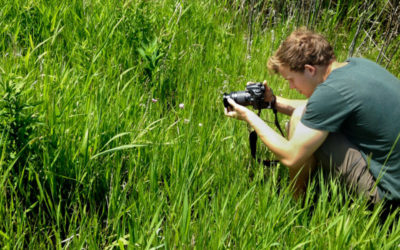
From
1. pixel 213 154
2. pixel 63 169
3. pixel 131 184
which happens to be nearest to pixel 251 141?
pixel 213 154

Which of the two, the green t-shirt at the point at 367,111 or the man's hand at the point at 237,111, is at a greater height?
the green t-shirt at the point at 367,111

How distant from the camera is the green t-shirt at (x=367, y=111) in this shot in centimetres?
197

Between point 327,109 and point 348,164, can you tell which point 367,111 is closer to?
point 327,109

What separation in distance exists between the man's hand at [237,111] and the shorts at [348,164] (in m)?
0.39

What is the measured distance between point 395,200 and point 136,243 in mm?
1179

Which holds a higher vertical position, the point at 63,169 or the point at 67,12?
the point at 67,12

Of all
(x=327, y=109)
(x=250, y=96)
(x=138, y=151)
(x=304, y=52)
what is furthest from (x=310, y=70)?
(x=138, y=151)

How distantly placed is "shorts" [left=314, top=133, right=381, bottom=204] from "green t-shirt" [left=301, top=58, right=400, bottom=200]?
0.04m

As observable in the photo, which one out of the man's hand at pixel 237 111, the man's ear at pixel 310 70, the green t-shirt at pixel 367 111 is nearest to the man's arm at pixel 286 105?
the man's hand at pixel 237 111

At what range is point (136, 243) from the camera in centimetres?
152

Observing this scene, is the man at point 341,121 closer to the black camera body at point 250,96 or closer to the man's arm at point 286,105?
the black camera body at point 250,96

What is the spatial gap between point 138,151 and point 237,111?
604 millimetres

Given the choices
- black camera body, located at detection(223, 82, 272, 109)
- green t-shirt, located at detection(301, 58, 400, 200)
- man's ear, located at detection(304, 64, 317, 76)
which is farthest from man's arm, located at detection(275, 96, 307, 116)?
green t-shirt, located at detection(301, 58, 400, 200)

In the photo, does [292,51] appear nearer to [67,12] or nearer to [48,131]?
[48,131]
